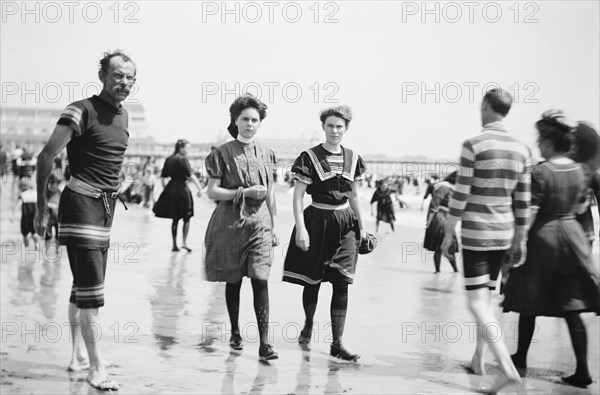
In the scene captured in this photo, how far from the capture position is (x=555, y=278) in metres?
5.52

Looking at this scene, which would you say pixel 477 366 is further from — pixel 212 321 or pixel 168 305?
pixel 168 305

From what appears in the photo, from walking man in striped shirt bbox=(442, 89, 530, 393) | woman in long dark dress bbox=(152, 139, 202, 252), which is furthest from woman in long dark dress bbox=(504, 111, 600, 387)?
woman in long dark dress bbox=(152, 139, 202, 252)

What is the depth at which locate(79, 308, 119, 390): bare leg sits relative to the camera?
5.06 meters

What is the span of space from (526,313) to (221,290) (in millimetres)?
4288

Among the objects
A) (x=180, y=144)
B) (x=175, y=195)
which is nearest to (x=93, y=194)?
(x=180, y=144)

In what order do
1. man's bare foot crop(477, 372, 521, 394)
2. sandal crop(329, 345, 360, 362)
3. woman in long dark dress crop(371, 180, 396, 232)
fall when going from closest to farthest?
man's bare foot crop(477, 372, 521, 394) < sandal crop(329, 345, 360, 362) < woman in long dark dress crop(371, 180, 396, 232)

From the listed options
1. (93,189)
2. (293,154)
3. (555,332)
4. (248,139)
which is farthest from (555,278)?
(293,154)

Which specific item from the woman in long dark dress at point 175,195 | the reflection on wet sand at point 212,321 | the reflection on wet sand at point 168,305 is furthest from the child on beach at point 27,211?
the reflection on wet sand at point 212,321

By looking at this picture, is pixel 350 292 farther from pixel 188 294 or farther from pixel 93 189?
pixel 93 189

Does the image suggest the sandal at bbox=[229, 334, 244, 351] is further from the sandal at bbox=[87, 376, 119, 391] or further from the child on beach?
the child on beach

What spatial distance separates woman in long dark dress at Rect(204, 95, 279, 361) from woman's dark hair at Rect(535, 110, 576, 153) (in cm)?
206

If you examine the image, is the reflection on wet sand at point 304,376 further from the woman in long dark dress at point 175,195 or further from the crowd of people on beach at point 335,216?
the woman in long dark dress at point 175,195

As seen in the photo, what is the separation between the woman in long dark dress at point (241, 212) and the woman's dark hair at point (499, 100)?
179cm

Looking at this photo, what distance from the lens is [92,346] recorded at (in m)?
5.09
